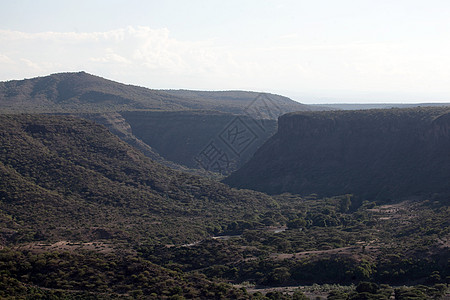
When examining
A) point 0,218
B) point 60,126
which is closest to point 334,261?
point 0,218

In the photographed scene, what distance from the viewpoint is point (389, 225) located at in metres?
72.5

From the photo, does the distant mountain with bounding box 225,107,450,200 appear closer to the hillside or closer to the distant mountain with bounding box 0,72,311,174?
the distant mountain with bounding box 0,72,311,174

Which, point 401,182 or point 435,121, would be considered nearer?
point 401,182

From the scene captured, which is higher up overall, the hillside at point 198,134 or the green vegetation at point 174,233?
the hillside at point 198,134

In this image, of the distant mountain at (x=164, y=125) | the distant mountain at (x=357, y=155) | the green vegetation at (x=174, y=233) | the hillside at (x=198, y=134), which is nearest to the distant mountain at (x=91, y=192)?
the green vegetation at (x=174, y=233)

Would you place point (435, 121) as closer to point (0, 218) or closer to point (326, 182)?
point (326, 182)

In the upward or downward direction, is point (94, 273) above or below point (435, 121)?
below

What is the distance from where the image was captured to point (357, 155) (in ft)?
362

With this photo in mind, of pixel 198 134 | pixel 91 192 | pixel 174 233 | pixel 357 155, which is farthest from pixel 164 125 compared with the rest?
pixel 174 233

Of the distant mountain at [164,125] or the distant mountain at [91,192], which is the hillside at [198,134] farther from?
the distant mountain at [91,192]

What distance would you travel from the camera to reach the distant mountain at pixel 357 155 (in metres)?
94.2

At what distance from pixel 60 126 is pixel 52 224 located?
35.4m

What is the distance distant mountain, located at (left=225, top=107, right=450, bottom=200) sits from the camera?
9419 centimetres

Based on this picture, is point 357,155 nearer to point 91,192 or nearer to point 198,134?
point 91,192
